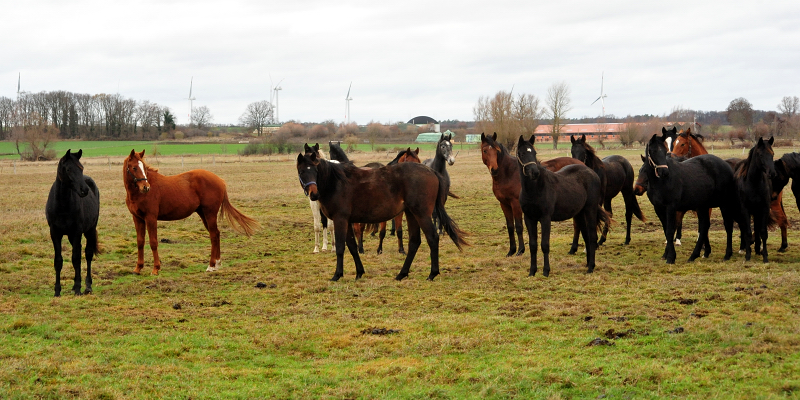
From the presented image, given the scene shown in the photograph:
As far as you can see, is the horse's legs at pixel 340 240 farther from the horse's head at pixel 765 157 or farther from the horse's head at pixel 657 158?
the horse's head at pixel 765 157

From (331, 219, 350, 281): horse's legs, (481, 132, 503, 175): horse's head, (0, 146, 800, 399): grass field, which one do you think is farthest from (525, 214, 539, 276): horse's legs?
(331, 219, 350, 281): horse's legs

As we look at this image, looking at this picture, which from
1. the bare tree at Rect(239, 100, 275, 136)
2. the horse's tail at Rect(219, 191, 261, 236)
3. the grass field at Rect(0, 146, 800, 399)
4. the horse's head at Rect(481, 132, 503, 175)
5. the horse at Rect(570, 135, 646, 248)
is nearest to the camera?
the grass field at Rect(0, 146, 800, 399)

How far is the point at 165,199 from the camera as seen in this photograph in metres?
10.2

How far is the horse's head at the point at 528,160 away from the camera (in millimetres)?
8836

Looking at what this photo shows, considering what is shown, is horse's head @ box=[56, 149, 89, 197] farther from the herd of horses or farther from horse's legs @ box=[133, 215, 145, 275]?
horse's legs @ box=[133, 215, 145, 275]

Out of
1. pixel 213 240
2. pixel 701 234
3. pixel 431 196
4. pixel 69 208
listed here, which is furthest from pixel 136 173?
pixel 701 234

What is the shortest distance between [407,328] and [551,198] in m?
3.68

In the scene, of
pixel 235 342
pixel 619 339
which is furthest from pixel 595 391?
pixel 235 342

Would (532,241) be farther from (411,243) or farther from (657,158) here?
(657,158)

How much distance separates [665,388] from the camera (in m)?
4.47

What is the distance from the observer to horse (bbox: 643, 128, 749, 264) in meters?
9.66

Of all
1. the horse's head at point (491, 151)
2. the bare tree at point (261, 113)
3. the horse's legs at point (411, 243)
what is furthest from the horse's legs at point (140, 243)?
the bare tree at point (261, 113)

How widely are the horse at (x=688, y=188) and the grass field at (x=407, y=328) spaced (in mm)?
652

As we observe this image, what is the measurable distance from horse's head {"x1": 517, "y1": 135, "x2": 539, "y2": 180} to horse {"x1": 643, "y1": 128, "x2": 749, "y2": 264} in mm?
2029
